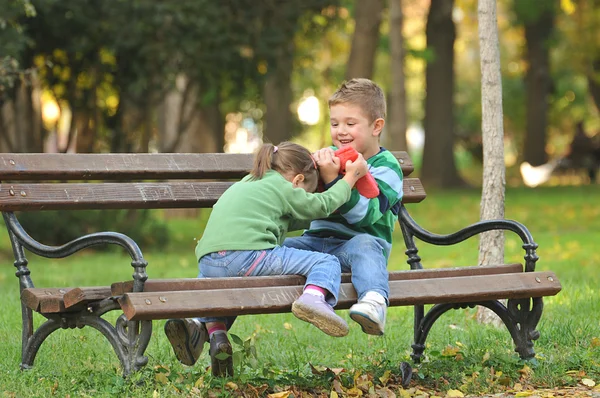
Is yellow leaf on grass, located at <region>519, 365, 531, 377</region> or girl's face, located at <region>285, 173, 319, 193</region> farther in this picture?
yellow leaf on grass, located at <region>519, 365, 531, 377</region>

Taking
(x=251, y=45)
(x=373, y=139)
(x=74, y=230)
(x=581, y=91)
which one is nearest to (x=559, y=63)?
Answer: (x=581, y=91)

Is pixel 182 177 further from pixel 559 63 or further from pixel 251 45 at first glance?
pixel 559 63

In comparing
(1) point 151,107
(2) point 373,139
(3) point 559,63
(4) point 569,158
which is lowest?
(2) point 373,139

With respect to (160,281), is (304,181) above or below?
above

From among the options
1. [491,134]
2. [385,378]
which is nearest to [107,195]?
[385,378]

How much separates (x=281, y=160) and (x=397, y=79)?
14731mm

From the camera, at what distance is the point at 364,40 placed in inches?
705

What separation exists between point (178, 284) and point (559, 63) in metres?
30.6

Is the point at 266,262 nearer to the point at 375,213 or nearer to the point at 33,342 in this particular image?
the point at 375,213

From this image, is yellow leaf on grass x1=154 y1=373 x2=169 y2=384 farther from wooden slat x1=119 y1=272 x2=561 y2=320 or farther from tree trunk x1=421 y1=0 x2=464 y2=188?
tree trunk x1=421 y1=0 x2=464 y2=188

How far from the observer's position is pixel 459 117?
137 ft

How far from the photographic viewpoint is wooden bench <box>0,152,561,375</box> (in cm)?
413

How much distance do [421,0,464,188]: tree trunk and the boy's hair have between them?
1775 centimetres

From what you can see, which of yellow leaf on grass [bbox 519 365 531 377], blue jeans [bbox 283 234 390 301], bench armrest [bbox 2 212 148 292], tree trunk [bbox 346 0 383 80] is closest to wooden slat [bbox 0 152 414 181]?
bench armrest [bbox 2 212 148 292]
